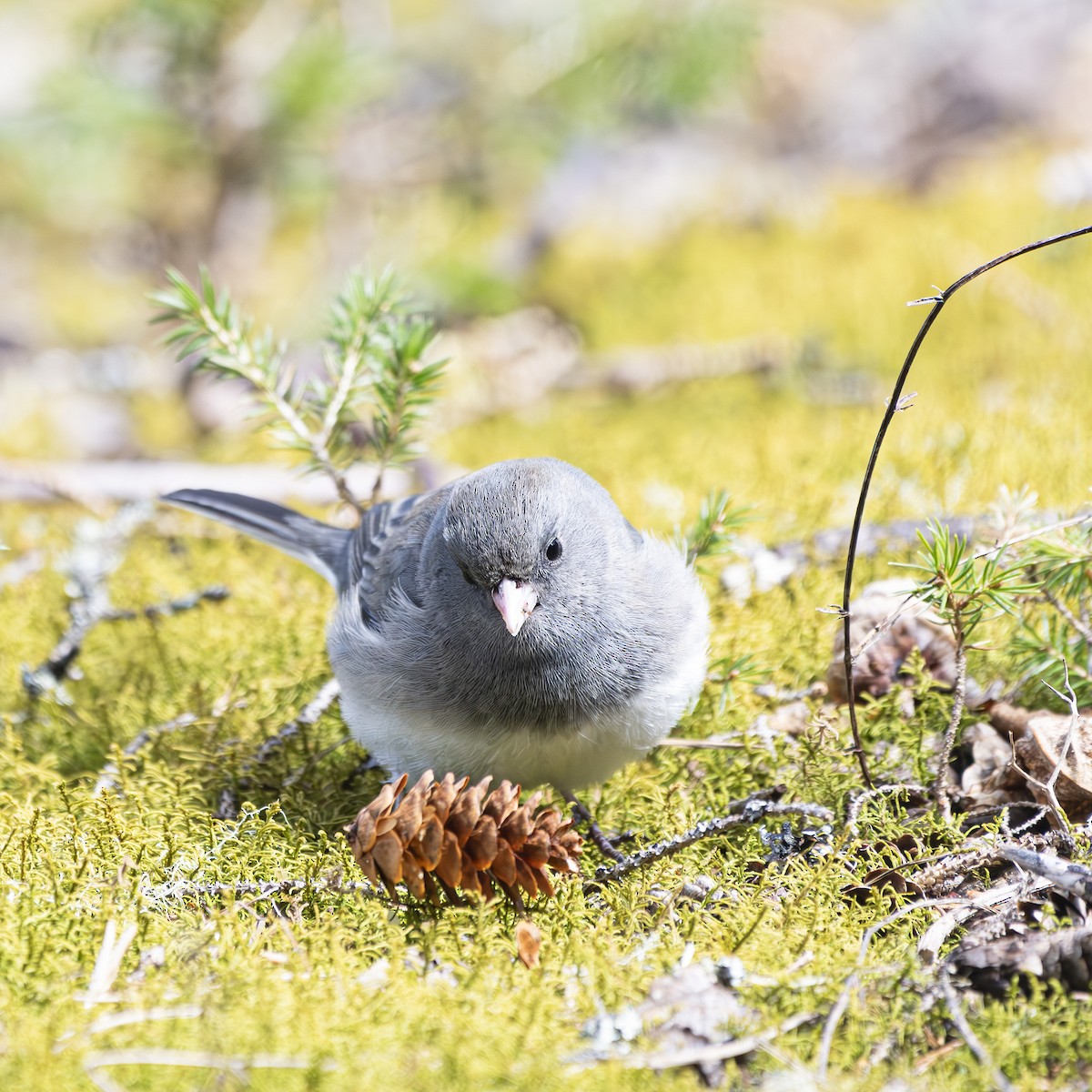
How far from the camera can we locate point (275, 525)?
2391 millimetres

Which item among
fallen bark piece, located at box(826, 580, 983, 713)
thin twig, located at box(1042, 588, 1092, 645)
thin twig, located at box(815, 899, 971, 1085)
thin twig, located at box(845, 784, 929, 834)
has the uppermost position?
thin twig, located at box(1042, 588, 1092, 645)

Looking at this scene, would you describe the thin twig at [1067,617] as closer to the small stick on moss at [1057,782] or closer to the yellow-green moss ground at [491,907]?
the small stick on moss at [1057,782]

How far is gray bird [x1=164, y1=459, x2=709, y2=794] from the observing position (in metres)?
1.71

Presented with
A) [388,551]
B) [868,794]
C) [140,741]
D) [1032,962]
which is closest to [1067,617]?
[868,794]

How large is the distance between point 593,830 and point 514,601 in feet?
1.25

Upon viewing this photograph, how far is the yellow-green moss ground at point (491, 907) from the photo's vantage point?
1143 millimetres

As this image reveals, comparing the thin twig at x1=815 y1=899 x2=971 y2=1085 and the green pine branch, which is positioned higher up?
the green pine branch

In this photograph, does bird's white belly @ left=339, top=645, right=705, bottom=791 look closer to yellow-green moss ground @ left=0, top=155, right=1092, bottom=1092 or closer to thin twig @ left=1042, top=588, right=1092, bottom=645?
yellow-green moss ground @ left=0, top=155, right=1092, bottom=1092

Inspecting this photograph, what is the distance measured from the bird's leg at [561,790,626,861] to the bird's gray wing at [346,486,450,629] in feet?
1.44

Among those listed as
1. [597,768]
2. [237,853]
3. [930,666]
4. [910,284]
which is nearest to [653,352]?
[910,284]

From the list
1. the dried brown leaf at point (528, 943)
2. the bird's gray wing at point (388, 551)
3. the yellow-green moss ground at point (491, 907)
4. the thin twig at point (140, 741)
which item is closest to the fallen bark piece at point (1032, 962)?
the yellow-green moss ground at point (491, 907)

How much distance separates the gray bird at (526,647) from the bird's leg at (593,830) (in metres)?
0.03

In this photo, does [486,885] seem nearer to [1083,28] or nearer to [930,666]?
[930,666]

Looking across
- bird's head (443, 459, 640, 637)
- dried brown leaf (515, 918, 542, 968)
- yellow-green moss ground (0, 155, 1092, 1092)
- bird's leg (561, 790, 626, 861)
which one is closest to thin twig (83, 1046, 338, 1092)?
yellow-green moss ground (0, 155, 1092, 1092)
